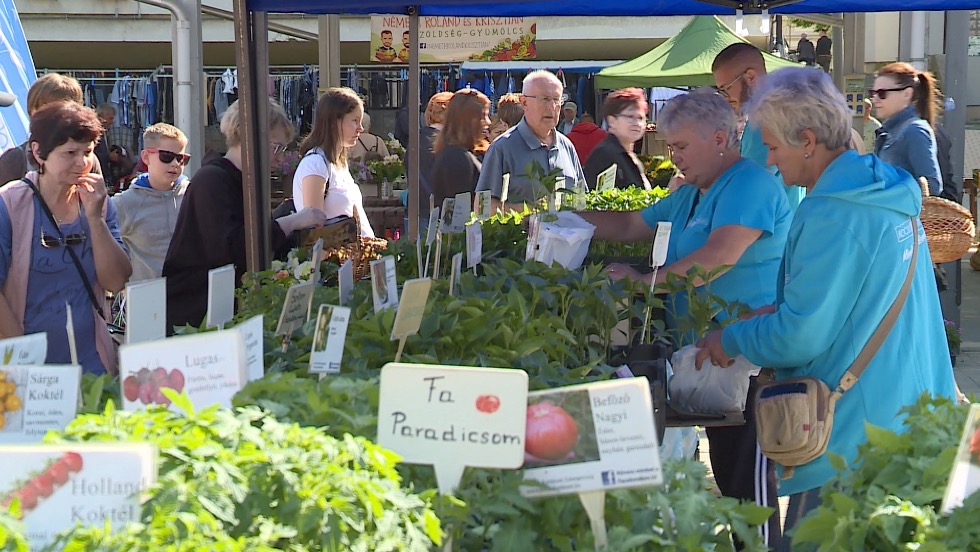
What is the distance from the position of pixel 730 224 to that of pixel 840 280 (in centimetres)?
79

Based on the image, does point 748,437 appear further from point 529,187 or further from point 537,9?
point 537,9

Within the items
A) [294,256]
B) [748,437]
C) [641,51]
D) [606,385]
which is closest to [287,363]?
[606,385]

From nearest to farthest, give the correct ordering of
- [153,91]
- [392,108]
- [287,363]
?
[287,363], [153,91], [392,108]

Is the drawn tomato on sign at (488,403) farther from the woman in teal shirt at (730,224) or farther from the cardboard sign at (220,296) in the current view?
the woman in teal shirt at (730,224)

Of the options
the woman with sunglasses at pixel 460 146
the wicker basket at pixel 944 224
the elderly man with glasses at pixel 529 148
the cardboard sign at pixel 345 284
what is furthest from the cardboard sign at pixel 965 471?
the woman with sunglasses at pixel 460 146

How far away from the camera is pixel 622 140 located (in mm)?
6434

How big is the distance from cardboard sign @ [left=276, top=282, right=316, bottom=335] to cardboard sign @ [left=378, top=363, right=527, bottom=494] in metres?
0.83

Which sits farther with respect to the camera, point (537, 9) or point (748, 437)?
point (537, 9)

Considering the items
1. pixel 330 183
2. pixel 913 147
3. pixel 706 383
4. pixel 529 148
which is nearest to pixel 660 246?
pixel 706 383

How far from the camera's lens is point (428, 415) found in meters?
1.52

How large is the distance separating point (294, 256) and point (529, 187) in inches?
82.9

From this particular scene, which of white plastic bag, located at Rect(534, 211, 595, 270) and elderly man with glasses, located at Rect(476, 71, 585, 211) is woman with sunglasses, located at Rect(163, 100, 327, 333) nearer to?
white plastic bag, located at Rect(534, 211, 595, 270)

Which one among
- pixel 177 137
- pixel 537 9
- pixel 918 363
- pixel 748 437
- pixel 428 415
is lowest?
pixel 748 437

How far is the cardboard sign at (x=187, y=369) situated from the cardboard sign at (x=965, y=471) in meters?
1.00
